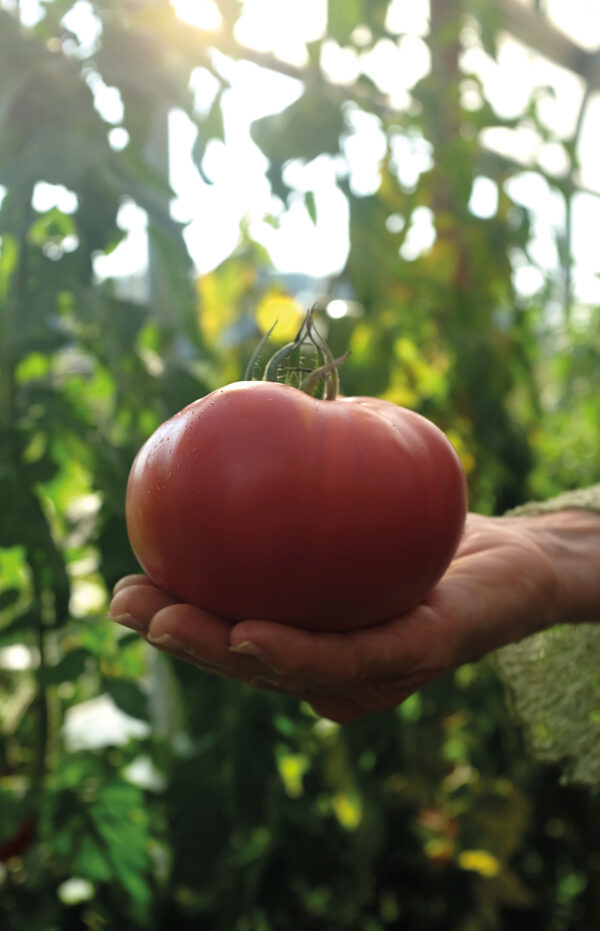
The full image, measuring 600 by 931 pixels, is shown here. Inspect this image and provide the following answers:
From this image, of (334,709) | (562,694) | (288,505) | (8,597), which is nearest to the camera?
(288,505)

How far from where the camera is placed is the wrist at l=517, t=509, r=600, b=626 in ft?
2.14

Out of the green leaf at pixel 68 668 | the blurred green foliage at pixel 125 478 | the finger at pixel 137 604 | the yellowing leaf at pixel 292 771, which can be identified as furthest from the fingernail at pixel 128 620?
the yellowing leaf at pixel 292 771

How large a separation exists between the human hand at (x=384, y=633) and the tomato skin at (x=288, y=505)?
0.02m

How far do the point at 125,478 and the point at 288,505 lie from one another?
1.26 ft

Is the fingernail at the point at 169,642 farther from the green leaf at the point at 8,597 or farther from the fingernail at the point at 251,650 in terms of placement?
the green leaf at the point at 8,597

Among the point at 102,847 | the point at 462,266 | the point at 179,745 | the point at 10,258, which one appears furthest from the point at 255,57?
the point at 102,847

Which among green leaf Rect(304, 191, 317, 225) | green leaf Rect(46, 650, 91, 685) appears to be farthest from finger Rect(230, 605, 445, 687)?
green leaf Rect(304, 191, 317, 225)

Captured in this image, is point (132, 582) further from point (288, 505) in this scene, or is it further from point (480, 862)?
point (480, 862)

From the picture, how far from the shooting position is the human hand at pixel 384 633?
18.1 inches

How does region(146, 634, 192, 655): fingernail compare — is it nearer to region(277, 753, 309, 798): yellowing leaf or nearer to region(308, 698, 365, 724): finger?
region(308, 698, 365, 724): finger

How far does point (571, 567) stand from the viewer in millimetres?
664

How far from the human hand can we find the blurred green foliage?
28 cm

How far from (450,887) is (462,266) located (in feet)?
3.08

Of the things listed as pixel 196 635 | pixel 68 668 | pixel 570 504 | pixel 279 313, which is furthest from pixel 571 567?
pixel 279 313
